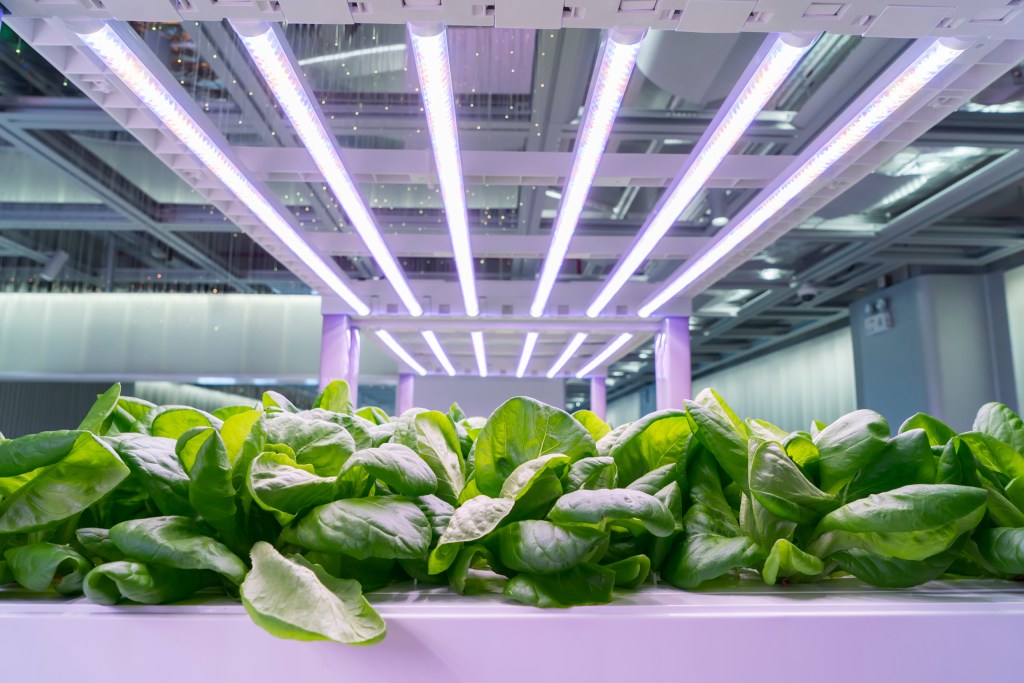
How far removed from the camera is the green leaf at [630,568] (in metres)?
0.51

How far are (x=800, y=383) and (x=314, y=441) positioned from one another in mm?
12189

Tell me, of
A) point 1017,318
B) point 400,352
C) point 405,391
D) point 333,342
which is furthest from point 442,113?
point 405,391

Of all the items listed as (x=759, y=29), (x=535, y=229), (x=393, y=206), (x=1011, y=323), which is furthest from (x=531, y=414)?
(x=1011, y=323)

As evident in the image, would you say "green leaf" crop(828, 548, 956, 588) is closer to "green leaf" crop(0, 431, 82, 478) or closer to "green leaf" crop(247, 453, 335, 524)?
"green leaf" crop(247, 453, 335, 524)

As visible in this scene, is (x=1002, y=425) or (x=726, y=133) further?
(x=726, y=133)

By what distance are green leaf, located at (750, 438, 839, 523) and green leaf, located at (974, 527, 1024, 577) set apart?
14 cm

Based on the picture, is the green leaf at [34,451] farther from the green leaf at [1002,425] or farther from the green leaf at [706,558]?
the green leaf at [1002,425]

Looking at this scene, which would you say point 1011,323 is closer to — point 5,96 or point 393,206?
point 393,206

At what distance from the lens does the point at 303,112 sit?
7.79 feet

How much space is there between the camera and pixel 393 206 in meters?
6.12

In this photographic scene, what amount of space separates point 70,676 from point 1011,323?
8.68m

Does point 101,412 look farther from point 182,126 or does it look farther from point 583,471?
point 182,126

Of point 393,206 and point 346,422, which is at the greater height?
point 393,206

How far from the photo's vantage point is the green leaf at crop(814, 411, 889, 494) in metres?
0.52
